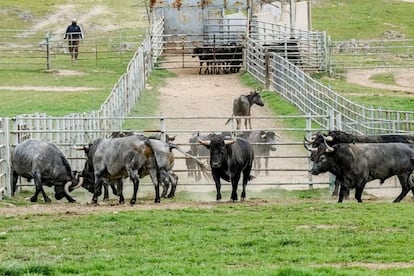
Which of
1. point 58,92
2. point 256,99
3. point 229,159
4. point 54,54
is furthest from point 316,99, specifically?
point 54,54

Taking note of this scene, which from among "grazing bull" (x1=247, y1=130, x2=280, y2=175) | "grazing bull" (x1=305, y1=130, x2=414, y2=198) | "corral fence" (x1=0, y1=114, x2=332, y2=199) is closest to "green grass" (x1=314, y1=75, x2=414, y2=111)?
"grazing bull" (x1=247, y1=130, x2=280, y2=175)

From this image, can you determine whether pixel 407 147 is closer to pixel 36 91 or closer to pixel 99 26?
pixel 36 91

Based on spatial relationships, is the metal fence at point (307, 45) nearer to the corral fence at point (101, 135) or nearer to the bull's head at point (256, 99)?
the bull's head at point (256, 99)

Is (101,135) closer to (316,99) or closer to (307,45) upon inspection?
(316,99)

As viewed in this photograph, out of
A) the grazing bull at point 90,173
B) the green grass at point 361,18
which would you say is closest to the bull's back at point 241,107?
the grazing bull at point 90,173

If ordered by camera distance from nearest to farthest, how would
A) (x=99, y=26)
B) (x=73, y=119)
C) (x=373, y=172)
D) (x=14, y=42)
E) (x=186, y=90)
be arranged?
1. (x=373, y=172)
2. (x=73, y=119)
3. (x=186, y=90)
4. (x=14, y=42)
5. (x=99, y=26)

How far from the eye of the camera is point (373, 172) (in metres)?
22.9

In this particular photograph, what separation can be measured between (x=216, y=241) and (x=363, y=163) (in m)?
7.49

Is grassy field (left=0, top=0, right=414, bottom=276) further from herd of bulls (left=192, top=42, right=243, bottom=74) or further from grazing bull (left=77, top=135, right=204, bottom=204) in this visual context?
herd of bulls (left=192, top=42, right=243, bottom=74)

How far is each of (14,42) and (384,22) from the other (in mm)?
23934

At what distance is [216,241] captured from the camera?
15.8 metres

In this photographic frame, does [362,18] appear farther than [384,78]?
Yes

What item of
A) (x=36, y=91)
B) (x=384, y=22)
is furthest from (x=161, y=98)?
(x=384, y=22)

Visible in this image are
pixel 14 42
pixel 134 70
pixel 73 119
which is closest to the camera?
pixel 73 119
